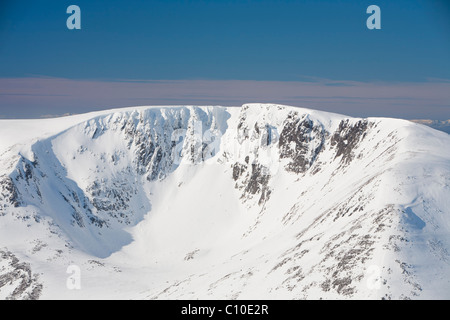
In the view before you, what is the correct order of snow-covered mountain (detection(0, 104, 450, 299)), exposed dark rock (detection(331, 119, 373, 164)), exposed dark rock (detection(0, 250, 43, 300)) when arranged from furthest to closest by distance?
exposed dark rock (detection(331, 119, 373, 164)) < exposed dark rock (detection(0, 250, 43, 300)) < snow-covered mountain (detection(0, 104, 450, 299))

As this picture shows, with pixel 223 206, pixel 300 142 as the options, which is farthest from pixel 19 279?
pixel 300 142

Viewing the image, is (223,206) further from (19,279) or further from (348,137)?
(19,279)

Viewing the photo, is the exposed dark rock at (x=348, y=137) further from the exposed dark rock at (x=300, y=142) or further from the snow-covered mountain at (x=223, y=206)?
the exposed dark rock at (x=300, y=142)

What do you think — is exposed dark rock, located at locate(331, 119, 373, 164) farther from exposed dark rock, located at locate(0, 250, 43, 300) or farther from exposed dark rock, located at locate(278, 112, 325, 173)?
exposed dark rock, located at locate(0, 250, 43, 300)

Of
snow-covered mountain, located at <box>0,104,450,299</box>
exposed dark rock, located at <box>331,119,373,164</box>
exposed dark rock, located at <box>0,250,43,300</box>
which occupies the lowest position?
exposed dark rock, located at <box>0,250,43,300</box>

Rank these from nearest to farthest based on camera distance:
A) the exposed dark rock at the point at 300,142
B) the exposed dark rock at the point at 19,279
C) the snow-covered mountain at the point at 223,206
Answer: the snow-covered mountain at the point at 223,206 < the exposed dark rock at the point at 19,279 < the exposed dark rock at the point at 300,142

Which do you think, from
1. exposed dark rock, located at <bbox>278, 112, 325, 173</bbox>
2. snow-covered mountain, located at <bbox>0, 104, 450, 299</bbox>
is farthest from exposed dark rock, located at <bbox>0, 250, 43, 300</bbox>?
exposed dark rock, located at <bbox>278, 112, 325, 173</bbox>

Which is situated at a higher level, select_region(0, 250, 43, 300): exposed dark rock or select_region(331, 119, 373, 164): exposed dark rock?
select_region(331, 119, 373, 164): exposed dark rock

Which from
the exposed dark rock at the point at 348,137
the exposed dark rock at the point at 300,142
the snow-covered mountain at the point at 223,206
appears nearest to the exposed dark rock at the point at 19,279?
the snow-covered mountain at the point at 223,206

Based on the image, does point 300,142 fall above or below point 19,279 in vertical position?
above
